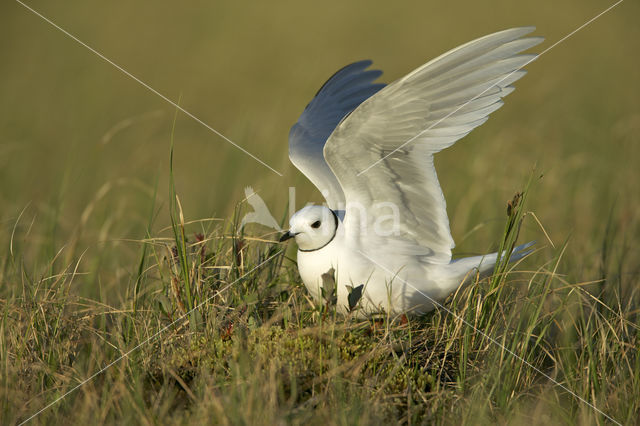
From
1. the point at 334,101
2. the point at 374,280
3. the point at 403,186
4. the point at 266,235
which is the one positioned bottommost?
the point at 374,280

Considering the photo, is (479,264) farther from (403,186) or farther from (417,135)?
(417,135)

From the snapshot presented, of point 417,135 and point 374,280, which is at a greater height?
point 417,135

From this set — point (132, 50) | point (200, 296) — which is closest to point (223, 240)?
point (200, 296)

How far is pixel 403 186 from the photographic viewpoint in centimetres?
392

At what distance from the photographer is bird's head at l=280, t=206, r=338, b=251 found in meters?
3.83

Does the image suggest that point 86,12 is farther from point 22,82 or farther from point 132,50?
point 22,82

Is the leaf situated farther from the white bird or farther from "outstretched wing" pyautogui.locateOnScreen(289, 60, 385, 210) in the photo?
"outstretched wing" pyautogui.locateOnScreen(289, 60, 385, 210)

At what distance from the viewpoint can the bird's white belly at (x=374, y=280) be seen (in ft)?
12.4

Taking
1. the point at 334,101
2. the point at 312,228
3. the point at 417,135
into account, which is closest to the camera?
the point at 417,135

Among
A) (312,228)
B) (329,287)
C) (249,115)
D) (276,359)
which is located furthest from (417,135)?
(249,115)

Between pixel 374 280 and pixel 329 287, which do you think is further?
pixel 374 280

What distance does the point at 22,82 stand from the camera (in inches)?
515

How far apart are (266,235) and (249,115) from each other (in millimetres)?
5086

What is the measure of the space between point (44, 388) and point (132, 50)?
12.7 meters
